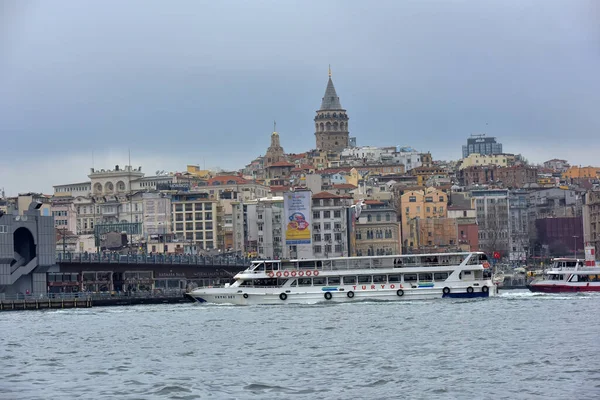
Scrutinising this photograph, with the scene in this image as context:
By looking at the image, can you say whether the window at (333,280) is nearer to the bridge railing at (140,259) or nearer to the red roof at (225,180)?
the bridge railing at (140,259)

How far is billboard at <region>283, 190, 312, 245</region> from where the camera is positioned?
14412 cm

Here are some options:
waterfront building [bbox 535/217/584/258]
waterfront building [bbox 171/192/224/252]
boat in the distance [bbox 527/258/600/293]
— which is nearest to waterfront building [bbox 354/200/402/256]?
waterfront building [bbox 171/192/224/252]

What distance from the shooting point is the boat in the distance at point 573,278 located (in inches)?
3890

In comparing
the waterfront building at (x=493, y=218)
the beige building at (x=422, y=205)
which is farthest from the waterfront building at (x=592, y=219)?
the beige building at (x=422, y=205)

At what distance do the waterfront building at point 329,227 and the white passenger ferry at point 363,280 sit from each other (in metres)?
58.7

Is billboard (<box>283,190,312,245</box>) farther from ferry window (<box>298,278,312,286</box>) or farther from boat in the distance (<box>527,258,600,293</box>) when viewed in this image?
ferry window (<box>298,278,312,286</box>)

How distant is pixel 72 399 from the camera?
4375 cm

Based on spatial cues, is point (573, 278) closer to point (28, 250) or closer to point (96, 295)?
point (96, 295)

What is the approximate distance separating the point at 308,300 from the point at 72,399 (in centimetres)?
4944

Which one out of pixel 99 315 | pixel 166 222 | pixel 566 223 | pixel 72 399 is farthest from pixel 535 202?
pixel 72 399

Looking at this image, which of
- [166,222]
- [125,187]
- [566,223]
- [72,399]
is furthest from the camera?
[125,187]

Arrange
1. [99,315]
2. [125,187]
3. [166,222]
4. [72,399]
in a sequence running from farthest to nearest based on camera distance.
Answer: [125,187] < [166,222] < [99,315] < [72,399]

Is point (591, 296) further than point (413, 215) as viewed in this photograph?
No

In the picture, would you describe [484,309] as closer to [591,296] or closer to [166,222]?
[591,296]
